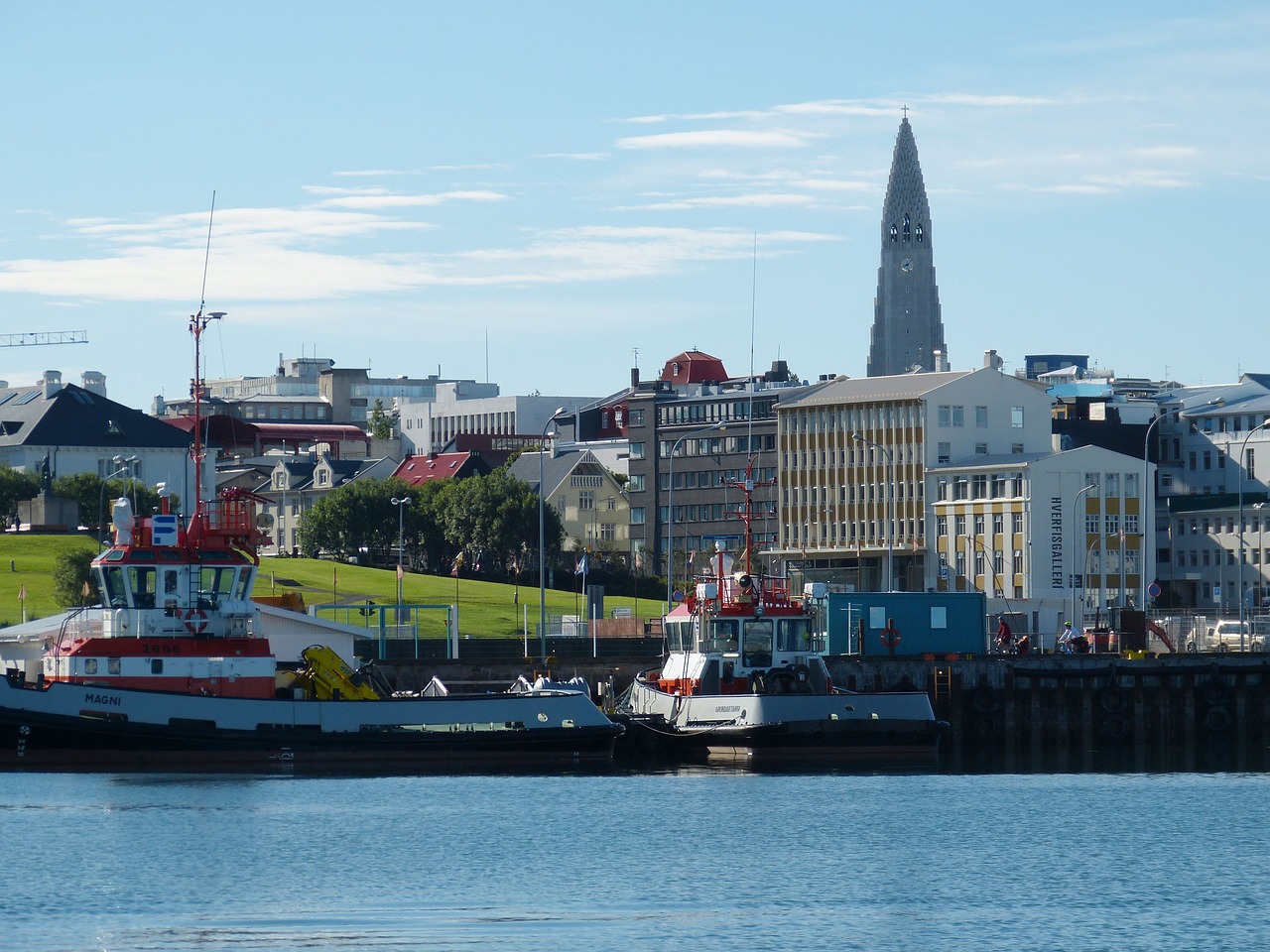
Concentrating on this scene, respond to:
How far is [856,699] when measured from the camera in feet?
254

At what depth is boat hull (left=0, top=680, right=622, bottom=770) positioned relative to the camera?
70.6 m

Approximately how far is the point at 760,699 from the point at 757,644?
8.31 ft

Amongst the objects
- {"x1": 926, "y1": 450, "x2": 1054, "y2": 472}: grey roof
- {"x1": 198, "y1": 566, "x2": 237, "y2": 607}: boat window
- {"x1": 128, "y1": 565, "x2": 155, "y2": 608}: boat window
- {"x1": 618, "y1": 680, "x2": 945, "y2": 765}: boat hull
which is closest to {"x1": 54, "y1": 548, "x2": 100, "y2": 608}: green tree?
{"x1": 198, "y1": 566, "x2": 237, "y2": 607}: boat window

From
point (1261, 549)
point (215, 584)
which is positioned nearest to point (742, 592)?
point (215, 584)

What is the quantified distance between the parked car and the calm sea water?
39.7 meters

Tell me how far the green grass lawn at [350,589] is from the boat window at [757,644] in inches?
2365

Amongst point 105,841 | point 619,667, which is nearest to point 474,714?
point 105,841

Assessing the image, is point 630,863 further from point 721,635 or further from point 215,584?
point 721,635

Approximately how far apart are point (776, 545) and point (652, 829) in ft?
447

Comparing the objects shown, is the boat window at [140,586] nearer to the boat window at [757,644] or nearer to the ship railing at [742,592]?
the ship railing at [742,592]

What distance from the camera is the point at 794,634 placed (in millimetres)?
79125

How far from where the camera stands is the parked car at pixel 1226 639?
115m

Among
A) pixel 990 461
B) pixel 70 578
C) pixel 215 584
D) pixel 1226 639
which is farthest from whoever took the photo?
pixel 990 461

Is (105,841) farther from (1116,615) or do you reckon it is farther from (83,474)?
(83,474)
